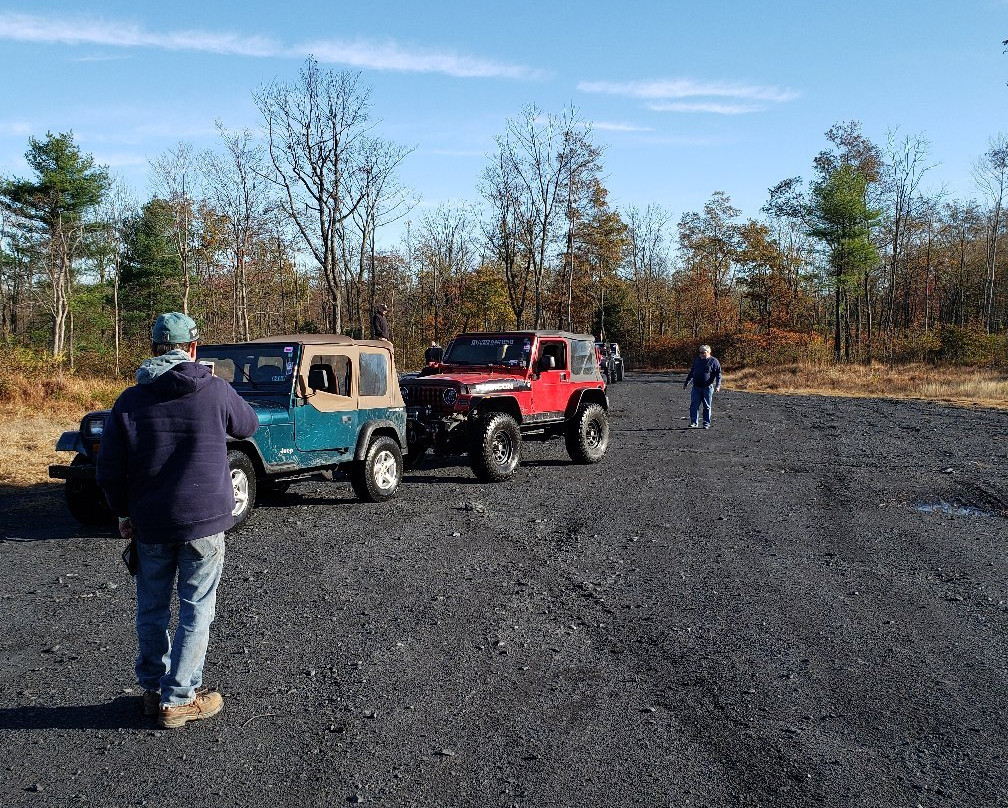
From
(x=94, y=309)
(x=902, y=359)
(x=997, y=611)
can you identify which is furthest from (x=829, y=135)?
(x=997, y=611)

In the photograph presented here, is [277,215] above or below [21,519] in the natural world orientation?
above

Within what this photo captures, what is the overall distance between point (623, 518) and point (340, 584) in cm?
374

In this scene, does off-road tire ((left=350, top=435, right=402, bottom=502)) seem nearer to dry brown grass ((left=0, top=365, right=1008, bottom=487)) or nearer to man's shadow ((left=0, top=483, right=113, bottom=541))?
man's shadow ((left=0, top=483, right=113, bottom=541))

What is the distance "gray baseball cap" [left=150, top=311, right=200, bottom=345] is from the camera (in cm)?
384

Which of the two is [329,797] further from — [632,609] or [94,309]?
[94,309]

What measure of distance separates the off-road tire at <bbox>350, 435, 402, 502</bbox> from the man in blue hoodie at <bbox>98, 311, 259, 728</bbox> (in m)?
5.48

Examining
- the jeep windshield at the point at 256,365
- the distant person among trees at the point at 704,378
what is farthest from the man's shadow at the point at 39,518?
the distant person among trees at the point at 704,378

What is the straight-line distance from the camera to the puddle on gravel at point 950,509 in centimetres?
925

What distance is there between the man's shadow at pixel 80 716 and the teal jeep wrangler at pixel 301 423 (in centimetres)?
369

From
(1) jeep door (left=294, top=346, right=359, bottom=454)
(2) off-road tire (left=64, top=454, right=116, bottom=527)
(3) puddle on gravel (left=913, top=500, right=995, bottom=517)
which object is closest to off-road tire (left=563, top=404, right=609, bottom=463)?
(1) jeep door (left=294, top=346, right=359, bottom=454)

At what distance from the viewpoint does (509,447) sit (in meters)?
11.6

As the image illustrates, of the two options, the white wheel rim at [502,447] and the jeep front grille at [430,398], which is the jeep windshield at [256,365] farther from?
the white wheel rim at [502,447]

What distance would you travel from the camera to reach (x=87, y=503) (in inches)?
327

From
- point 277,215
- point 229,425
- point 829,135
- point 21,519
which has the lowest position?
point 21,519
